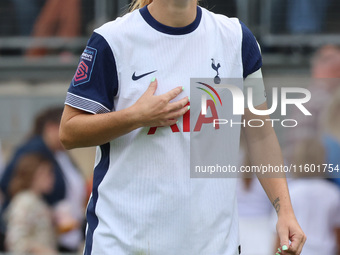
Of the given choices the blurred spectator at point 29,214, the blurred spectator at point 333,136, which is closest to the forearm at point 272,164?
the blurred spectator at point 333,136

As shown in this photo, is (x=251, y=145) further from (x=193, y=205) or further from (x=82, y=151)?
(x=82, y=151)

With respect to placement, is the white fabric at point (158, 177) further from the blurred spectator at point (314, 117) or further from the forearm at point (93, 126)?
the blurred spectator at point (314, 117)

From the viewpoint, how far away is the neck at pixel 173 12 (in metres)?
2.69

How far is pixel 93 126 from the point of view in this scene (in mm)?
2633

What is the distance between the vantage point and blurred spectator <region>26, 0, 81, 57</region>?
9012 mm

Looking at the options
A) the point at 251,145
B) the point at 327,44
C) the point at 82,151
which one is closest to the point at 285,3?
the point at 327,44

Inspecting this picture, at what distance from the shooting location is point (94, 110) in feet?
8.74

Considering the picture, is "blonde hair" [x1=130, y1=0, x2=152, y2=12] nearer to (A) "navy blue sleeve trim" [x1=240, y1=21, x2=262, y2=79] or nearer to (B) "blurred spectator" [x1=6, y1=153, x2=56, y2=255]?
(A) "navy blue sleeve trim" [x1=240, y1=21, x2=262, y2=79]

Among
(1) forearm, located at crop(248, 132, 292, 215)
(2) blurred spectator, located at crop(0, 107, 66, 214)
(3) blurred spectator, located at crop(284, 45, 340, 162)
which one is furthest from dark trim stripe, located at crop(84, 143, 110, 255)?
(2) blurred spectator, located at crop(0, 107, 66, 214)

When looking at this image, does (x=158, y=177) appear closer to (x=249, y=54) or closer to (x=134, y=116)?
(x=134, y=116)

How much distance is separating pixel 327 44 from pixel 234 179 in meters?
6.13

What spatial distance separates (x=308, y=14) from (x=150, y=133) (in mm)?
6624

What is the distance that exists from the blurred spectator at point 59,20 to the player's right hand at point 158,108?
662cm

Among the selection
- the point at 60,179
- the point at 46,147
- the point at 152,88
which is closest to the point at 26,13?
the point at 46,147
